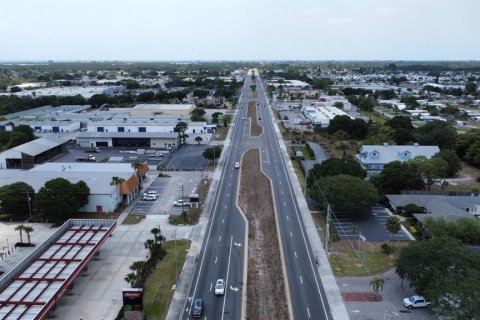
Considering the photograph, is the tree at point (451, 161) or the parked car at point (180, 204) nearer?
the parked car at point (180, 204)

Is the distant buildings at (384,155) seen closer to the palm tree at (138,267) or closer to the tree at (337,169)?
the tree at (337,169)

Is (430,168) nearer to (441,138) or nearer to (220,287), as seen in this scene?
(441,138)

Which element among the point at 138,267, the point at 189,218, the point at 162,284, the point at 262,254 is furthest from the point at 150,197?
the point at 162,284

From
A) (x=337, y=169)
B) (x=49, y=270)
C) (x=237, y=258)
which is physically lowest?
(x=237, y=258)

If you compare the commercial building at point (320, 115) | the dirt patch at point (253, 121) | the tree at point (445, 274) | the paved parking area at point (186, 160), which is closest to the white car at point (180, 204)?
the paved parking area at point (186, 160)

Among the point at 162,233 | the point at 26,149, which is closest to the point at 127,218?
the point at 162,233

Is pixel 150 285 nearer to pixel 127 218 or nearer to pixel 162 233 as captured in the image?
pixel 162 233
